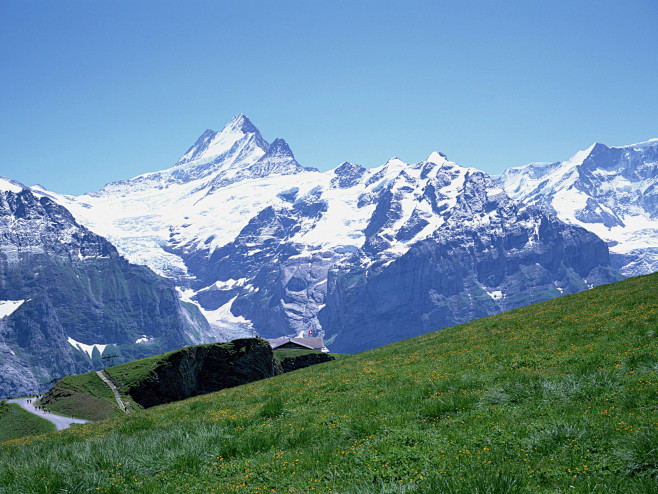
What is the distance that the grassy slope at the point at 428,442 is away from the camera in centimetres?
958

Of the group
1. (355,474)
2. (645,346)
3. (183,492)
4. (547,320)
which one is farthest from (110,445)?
(547,320)

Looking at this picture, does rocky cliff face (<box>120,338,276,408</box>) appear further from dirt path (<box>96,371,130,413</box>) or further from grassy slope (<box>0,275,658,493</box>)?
grassy slope (<box>0,275,658,493</box>)

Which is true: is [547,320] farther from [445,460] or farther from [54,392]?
[54,392]

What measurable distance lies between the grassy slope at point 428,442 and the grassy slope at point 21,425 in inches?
1528

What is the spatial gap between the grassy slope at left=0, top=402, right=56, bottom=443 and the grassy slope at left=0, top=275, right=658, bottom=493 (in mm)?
38805

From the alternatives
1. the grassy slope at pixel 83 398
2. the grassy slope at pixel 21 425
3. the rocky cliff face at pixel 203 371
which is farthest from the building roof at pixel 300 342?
the grassy slope at pixel 21 425

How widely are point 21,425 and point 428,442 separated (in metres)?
58.5

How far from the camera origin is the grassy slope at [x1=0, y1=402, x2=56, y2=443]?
1984 inches

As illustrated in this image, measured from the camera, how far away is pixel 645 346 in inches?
709

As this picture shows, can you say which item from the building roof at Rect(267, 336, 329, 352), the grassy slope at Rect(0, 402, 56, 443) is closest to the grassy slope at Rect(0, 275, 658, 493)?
the grassy slope at Rect(0, 402, 56, 443)

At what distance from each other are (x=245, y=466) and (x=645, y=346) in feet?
49.9

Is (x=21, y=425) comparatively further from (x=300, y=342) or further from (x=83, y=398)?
(x=300, y=342)

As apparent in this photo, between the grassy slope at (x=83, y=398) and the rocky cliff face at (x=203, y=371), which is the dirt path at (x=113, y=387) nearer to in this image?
the grassy slope at (x=83, y=398)

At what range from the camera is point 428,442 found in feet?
38.2
